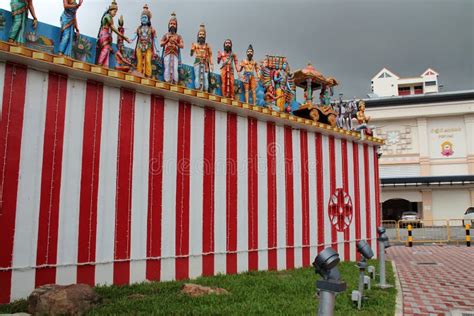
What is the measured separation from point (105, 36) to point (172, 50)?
50.8 inches

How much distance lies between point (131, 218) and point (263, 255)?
3.05 m

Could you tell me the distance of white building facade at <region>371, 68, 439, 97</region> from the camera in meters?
46.7

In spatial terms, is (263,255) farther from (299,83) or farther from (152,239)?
(299,83)

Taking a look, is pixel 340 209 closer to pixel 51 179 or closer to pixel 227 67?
pixel 227 67

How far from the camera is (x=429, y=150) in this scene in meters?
33.4

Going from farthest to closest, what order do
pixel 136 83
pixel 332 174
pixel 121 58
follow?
pixel 332 174 → pixel 121 58 → pixel 136 83

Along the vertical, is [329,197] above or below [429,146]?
below

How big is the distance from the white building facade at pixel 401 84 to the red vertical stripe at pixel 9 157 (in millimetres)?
44435

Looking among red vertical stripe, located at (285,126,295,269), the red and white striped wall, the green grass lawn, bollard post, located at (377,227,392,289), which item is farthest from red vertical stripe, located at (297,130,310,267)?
the green grass lawn

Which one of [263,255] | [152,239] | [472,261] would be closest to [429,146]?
[472,261]

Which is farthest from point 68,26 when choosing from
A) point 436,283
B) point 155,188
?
point 436,283

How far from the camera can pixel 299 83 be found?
11.1 meters

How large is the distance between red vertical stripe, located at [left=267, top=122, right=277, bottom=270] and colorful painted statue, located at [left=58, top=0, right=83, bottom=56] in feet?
13.6

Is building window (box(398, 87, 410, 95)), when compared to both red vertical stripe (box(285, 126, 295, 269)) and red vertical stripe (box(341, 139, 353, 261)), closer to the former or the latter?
red vertical stripe (box(341, 139, 353, 261))
